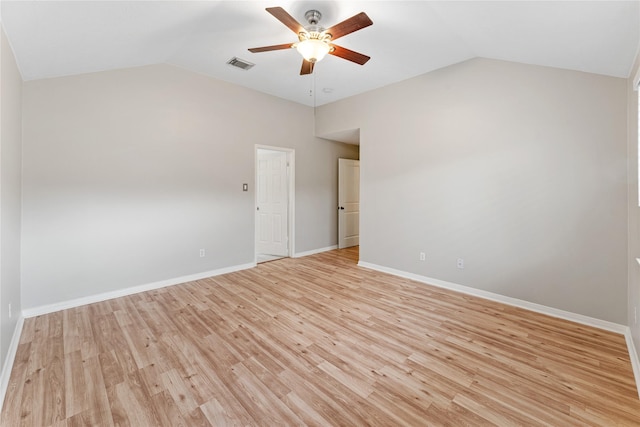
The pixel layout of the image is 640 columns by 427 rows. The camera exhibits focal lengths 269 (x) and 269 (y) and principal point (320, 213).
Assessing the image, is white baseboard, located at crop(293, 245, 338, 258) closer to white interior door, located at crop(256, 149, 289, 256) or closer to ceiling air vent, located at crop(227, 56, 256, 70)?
white interior door, located at crop(256, 149, 289, 256)

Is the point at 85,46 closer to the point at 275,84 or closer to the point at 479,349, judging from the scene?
the point at 275,84

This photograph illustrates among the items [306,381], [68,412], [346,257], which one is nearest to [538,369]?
[306,381]

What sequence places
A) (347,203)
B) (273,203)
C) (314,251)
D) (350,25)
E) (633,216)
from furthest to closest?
(347,203), (314,251), (273,203), (633,216), (350,25)

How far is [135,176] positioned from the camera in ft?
11.2

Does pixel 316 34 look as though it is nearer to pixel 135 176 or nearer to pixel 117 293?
pixel 135 176

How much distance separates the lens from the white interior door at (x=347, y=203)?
5.86 metres

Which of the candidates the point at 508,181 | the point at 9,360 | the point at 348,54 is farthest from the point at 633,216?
the point at 9,360

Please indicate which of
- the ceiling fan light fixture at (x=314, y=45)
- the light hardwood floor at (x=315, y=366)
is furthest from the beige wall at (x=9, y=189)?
the ceiling fan light fixture at (x=314, y=45)

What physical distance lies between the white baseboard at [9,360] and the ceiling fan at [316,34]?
9.95 ft

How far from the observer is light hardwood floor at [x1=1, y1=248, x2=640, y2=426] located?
61.7 inches

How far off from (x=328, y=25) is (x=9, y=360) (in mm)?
3834

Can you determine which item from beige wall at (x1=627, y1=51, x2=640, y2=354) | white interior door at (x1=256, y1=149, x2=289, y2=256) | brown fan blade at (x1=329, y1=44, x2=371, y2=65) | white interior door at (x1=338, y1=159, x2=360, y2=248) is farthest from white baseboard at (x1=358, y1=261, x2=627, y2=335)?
brown fan blade at (x1=329, y1=44, x2=371, y2=65)

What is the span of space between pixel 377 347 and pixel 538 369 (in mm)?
1148

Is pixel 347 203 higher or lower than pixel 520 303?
higher
